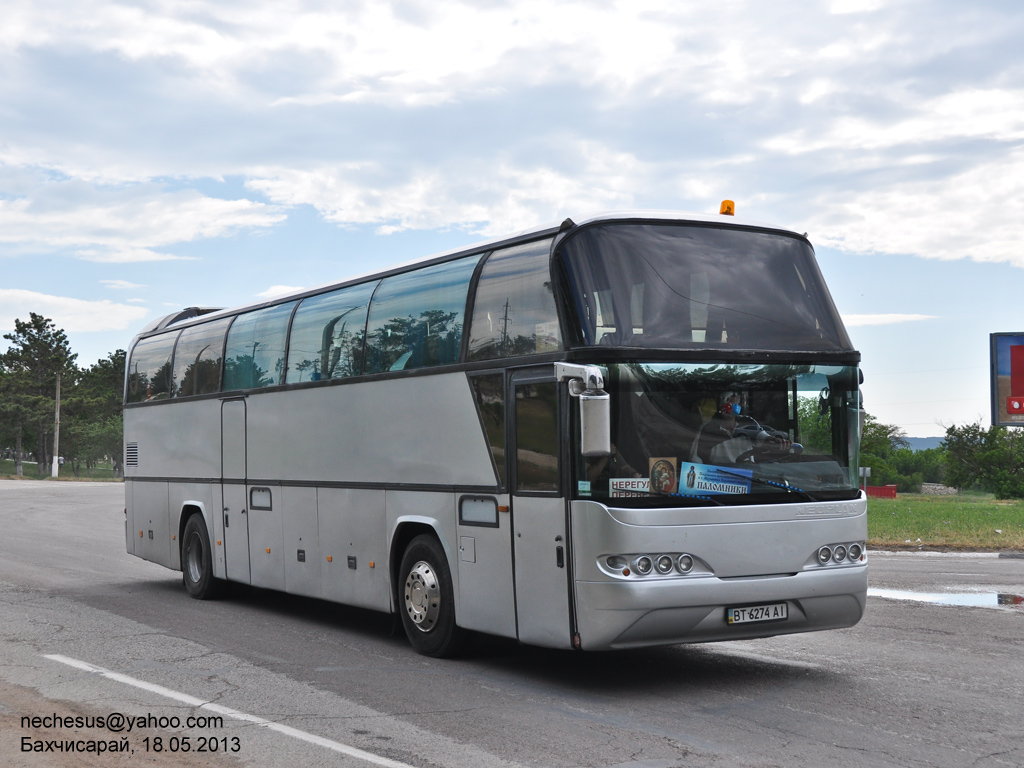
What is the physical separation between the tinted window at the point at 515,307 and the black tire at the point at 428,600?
6.15 ft

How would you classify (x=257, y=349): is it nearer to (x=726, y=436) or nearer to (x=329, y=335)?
(x=329, y=335)

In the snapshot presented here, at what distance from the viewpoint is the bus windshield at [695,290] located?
812 cm

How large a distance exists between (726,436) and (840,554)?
53.0 inches

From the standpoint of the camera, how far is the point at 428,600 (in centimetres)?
991

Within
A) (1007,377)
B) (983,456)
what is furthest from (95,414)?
(1007,377)

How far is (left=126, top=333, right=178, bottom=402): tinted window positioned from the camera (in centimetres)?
1600

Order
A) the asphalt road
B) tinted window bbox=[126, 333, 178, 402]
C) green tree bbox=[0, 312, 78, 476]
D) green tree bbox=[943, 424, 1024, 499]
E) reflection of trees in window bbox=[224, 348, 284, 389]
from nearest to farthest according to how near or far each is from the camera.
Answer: the asphalt road, reflection of trees in window bbox=[224, 348, 284, 389], tinted window bbox=[126, 333, 178, 402], green tree bbox=[0, 312, 78, 476], green tree bbox=[943, 424, 1024, 499]

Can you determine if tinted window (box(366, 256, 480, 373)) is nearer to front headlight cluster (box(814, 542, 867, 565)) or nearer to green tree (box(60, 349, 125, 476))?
front headlight cluster (box(814, 542, 867, 565))

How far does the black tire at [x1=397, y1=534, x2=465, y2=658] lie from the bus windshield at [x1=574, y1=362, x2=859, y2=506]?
226 centimetres

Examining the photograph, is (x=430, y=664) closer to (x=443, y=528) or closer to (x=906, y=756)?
(x=443, y=528)

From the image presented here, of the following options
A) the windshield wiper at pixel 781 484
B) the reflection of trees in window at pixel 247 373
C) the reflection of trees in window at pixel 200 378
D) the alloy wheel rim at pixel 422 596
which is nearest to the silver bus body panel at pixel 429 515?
the alloy wheel rim at pixel 422 596

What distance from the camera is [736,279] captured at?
8.61m

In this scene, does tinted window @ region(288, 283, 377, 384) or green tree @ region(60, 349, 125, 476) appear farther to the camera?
green tree @ region(60, 349, 125, 476)

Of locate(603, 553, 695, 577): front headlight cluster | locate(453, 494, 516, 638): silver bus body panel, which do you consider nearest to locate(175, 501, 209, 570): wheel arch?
locate(453, 494, 516, 638): silver bus body panel
